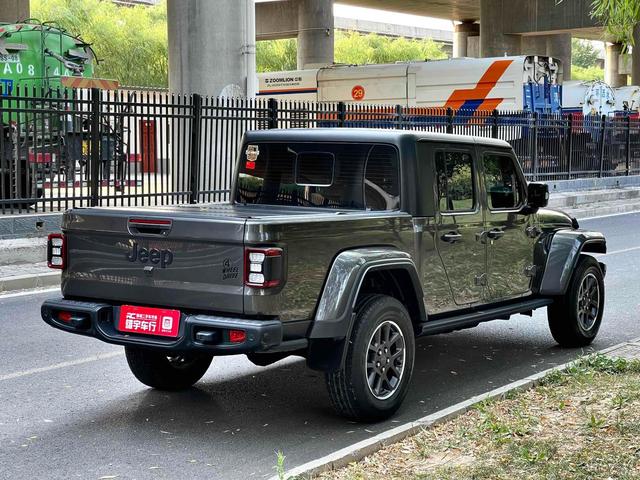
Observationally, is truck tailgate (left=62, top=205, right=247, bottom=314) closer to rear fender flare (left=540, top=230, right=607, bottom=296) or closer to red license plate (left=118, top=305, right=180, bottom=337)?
red license plate (left=118, top=305, right=180, bottom=337)

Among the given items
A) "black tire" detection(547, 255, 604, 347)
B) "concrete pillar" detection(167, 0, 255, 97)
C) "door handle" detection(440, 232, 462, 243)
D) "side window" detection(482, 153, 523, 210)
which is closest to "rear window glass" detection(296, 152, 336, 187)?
"door handle" detection(440, 232, 462, 243)

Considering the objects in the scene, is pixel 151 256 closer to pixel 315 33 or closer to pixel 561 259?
pixel 561 259

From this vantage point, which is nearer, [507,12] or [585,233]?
[585,233]

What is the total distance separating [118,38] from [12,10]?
108 feet

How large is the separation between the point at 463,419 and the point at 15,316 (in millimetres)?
5657

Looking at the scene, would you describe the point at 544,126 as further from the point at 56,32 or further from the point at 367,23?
the point at 367,23

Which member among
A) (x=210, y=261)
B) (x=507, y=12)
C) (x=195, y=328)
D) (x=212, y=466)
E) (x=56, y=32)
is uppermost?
(x=507, y=12)

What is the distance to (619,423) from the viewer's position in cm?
571

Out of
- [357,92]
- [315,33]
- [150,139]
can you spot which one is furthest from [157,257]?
[315,33]

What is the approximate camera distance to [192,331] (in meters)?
5.62

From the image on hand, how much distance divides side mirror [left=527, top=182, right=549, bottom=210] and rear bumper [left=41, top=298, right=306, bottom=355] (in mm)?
2951

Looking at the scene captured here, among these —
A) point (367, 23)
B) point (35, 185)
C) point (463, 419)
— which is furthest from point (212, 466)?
point (367, 23)

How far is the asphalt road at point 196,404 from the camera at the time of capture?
5539 mm

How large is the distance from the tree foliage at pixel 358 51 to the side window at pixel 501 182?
7287 centimetres
